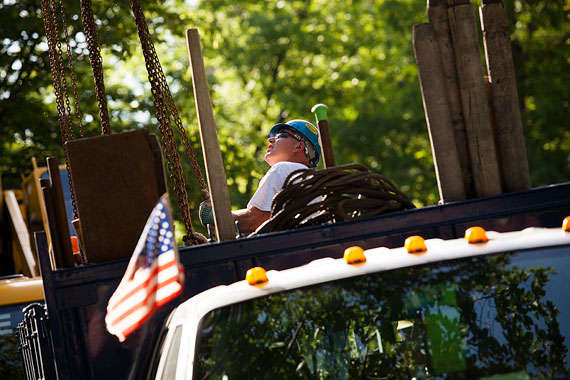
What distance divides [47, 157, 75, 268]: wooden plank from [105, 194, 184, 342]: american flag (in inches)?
37.2

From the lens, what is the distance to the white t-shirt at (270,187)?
4.81 m

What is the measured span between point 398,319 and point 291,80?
1922 cm

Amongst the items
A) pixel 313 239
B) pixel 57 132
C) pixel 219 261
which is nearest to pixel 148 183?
pixel 219 261

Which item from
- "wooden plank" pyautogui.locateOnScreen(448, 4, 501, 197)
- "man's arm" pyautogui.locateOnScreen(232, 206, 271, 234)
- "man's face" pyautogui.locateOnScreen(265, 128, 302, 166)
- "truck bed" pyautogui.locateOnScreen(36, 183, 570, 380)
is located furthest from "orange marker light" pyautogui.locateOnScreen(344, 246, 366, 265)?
"man's face" pyautogui.locateOnScreen(265, 128, 302, 166)

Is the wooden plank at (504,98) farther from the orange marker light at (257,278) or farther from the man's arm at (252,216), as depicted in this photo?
the orange marker light at (257,278)

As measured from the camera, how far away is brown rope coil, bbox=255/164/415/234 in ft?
13.3

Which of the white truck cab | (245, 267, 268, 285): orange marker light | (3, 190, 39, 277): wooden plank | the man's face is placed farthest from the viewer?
(3, 190, 39, 277): wooden plank

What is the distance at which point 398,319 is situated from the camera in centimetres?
288

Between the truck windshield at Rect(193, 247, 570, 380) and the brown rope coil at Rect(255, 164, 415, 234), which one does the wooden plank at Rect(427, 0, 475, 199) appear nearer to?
the brown rope coil at Rect(255, 164, 415, 234)

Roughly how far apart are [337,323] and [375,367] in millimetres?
178

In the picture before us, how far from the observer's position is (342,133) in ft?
67.5

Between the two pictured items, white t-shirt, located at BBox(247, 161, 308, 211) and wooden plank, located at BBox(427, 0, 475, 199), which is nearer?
wooden plank, located at BBox(427, 0, 475, 199)

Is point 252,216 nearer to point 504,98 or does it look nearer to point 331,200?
point 331,200

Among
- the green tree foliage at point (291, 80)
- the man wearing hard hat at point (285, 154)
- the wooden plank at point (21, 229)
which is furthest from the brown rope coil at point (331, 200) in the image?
the green tree foliage at point (291, 80)
